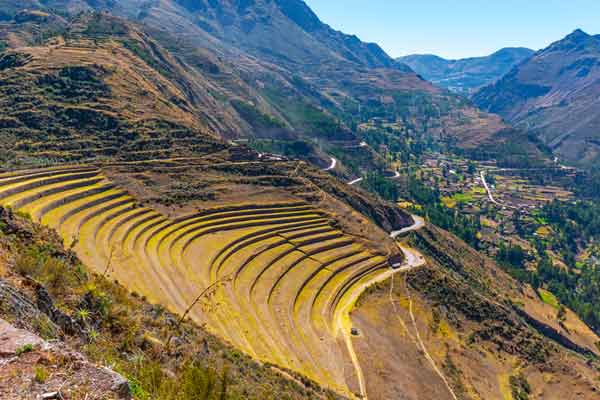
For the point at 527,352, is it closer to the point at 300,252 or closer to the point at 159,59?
the point at 300,252

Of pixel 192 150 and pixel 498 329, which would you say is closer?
pixel 498 329

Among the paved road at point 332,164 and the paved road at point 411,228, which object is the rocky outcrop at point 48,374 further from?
the paved road at point 332,164

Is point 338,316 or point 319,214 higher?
point 319,214

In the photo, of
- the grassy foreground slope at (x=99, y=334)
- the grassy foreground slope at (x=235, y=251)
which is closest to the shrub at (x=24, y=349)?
the grassy foreground slope at (x=99, y=334)

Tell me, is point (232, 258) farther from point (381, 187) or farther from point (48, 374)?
point (381, 187)

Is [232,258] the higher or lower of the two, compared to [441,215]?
lower

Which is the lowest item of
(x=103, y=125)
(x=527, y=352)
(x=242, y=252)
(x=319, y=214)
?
(x=527, y=352)

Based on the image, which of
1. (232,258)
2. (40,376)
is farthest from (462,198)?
(40,376)

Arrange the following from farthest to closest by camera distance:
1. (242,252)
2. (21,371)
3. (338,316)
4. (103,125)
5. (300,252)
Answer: (103,125)
(300,252)
(242,252)
(338,316)
(21,371)

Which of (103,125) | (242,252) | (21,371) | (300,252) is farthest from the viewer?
(103,125)

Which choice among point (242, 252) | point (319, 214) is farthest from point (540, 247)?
point (242, 252)
